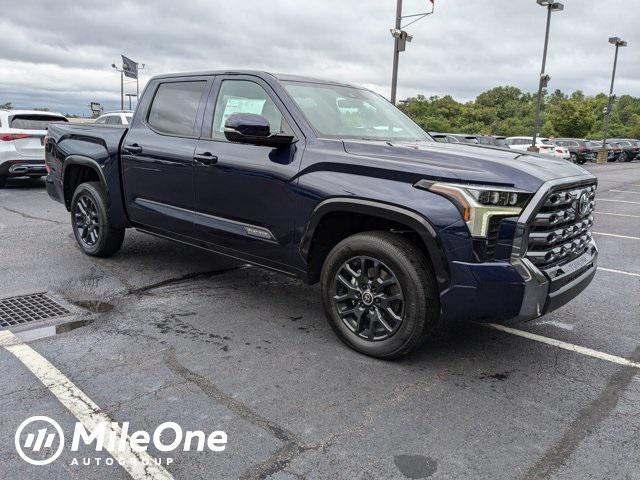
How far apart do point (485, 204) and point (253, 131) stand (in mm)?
1624

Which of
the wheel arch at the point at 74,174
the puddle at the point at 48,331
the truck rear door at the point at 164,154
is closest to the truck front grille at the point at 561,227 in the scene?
the truck rear door at the point at 164,154

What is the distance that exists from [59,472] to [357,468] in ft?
4.30

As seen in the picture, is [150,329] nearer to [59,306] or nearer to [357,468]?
[59,306]

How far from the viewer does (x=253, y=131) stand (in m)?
3.77

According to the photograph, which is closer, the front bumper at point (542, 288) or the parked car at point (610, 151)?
the front bumper at point (542, 288)

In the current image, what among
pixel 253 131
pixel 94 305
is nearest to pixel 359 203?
pixel 253 131

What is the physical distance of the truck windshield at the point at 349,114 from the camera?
4117mm

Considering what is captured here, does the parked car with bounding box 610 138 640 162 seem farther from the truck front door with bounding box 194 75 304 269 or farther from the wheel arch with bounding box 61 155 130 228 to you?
the truck front door with bounding box 194 75 304 269

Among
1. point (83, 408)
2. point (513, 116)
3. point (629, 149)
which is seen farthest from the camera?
point (513, 116)

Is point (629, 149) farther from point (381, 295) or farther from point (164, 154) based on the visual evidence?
point (381, 295)

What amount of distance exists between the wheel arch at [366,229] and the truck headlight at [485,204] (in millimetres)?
222

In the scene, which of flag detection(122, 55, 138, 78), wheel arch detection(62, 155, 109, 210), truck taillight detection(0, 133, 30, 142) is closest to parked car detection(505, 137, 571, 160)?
flag detection(122, 55, 138, 78)

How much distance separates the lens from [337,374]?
3.43 m

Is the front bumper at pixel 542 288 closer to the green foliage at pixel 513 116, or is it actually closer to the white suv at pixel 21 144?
the white suv at pixel 21 144
